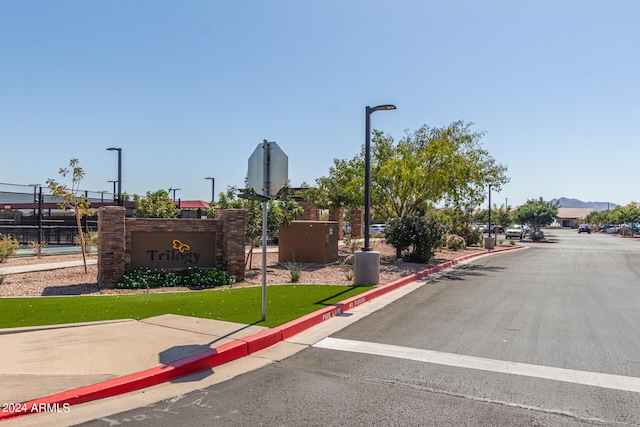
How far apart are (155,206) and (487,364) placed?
14411 mm

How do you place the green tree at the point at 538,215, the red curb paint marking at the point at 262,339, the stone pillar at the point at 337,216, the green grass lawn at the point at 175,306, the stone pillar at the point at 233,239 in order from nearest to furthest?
the red curb paint marking at the point at 262,339 → the green grass lawn at the point at 175,306 → the stone pillar at the point at 233,239 → the stone pillar at the point at 337,216 → the green tree at the point at 538,215

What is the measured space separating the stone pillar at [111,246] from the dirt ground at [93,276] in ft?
1.31

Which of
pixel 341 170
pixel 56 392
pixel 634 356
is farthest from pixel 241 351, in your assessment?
pixel 341 170

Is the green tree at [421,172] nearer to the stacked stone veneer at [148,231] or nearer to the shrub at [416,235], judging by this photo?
the shrub at [416,235]

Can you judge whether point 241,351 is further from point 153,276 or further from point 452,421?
point 153,276

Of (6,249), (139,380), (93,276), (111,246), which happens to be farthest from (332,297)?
(6,249)

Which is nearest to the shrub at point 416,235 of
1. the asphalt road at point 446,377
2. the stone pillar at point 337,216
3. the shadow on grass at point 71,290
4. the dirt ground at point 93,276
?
the dirt ground at point 93,276

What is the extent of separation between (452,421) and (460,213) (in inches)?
1216

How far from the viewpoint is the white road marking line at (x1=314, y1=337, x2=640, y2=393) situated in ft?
17.6

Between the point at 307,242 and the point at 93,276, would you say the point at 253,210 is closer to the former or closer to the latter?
the point at 307,242

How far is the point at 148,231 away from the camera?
1271cm

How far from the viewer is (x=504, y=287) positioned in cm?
1339

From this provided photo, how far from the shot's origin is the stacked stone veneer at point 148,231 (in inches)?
469

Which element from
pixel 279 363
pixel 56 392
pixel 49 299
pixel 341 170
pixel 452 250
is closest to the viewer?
pixel 56 392
